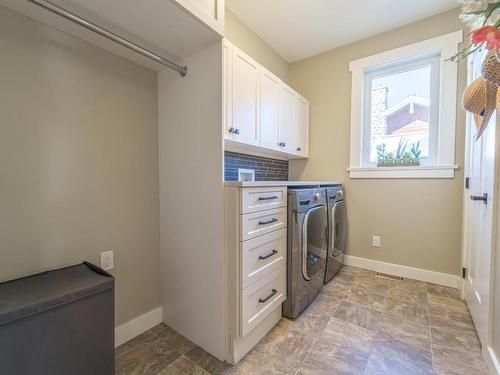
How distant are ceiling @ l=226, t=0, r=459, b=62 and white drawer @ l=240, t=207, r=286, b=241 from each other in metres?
1.82

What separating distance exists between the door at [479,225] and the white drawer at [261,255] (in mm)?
1078

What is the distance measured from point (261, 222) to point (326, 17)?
6.78 feet

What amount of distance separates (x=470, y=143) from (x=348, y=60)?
1474mm

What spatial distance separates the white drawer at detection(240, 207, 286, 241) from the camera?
4.01 feet

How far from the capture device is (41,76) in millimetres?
1090

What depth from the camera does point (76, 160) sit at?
3.96 ft

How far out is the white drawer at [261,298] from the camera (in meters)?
1.23

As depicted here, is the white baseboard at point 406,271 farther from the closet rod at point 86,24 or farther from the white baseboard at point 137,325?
the closet rod at point 86,24

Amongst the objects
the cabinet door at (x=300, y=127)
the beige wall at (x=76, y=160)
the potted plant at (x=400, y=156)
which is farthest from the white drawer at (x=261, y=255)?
the potted plant at (x=400, y=156)

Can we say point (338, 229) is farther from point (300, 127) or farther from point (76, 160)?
point (76, 160)

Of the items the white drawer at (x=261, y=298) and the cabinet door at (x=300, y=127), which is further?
the cabinet door at (x=300, y=127)

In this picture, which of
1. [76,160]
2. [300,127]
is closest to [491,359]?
[300,127]

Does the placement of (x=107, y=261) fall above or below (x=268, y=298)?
above

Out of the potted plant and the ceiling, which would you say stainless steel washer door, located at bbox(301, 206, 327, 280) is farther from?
the ceiling
